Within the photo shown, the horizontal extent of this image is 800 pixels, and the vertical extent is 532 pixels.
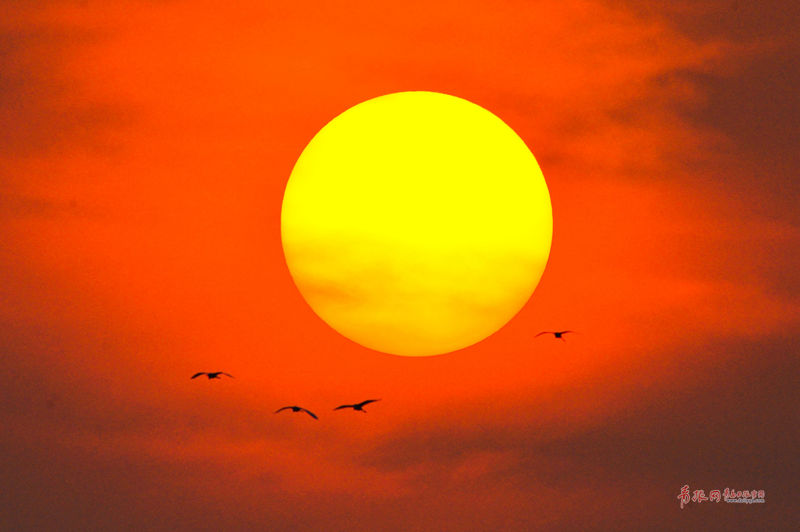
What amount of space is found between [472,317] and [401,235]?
0.95 m

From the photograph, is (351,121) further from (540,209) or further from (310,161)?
(540,209)

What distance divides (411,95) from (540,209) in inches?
60.0

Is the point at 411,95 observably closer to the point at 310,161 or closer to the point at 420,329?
the point at 310,161

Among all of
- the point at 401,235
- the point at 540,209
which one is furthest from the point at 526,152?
the point at 401,235

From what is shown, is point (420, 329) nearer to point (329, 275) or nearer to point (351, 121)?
point (329, 275)

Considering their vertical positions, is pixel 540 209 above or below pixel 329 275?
above

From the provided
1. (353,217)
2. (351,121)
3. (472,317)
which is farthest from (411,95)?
(472,317)

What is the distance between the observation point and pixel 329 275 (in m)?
10.8

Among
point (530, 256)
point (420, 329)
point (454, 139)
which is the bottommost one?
point (420, 329)

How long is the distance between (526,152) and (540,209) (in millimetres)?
552

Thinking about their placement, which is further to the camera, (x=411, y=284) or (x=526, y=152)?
(x=526, y=152)

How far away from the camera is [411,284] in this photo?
10.5m

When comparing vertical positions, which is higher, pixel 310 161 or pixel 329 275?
pixel 310 161

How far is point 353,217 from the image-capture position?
1066 centimetres
